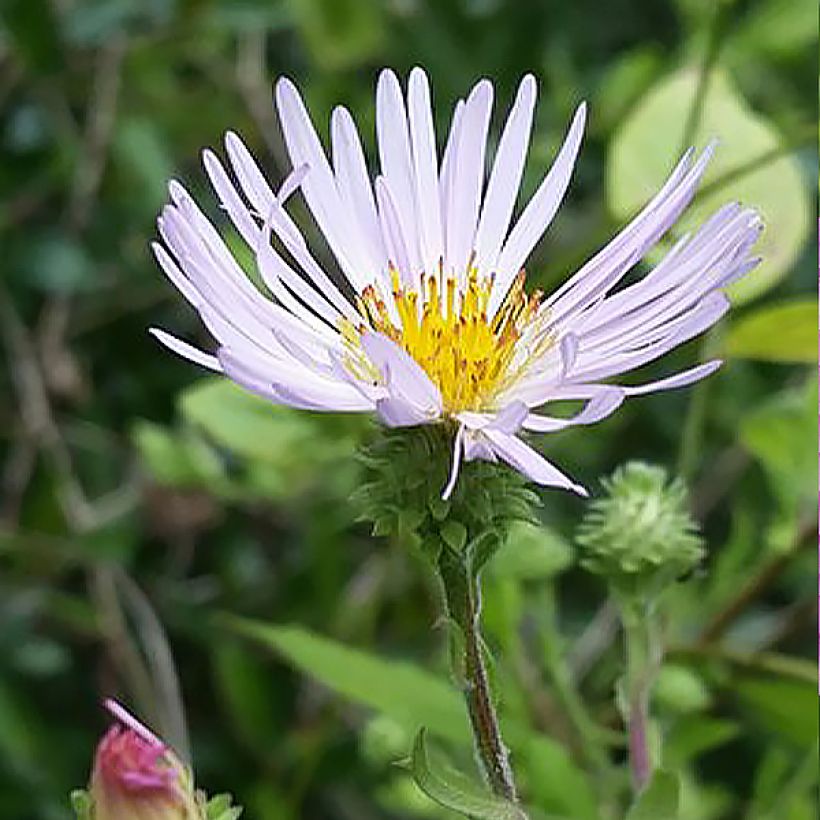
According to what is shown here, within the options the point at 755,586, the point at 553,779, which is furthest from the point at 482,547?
the point at 755,586

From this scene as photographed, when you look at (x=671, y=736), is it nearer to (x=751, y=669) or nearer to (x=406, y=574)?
(x=751, y=669)

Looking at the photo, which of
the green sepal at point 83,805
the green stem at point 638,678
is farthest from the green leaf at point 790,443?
the green sepal at point 83,805

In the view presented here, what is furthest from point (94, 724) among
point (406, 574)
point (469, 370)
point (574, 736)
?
point (469, 370)

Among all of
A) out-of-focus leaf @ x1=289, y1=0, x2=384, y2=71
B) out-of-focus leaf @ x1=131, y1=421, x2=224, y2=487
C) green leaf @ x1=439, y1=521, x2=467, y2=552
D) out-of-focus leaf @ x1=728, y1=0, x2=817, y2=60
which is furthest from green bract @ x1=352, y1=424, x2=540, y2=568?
out-of-focus leaf @ x1=289, y1=0, x2=384, y2=71

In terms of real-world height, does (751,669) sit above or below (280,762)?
above

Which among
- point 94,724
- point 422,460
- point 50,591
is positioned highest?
point 422,460

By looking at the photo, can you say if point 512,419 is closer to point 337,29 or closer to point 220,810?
point 220,810
